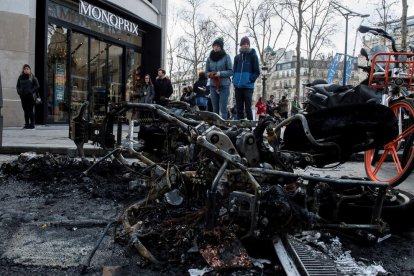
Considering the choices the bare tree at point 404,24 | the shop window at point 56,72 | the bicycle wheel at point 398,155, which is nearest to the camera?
the bicycle wheel at point 398,155

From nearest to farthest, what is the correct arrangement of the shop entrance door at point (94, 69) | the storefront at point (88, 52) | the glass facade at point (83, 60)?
the storefront at point (88, 52) → the glass facade at point (83, 60) → the shop entrance door at point (94, 69)

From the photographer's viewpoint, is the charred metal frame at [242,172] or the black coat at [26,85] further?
the black coat at [26,85]

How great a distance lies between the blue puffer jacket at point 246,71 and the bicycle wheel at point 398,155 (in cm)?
379

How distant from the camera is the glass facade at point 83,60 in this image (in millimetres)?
15727

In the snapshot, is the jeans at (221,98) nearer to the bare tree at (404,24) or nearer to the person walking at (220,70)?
the person walking at (220,70)

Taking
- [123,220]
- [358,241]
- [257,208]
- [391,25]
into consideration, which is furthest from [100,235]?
[391,25]

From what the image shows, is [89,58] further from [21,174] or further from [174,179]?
[174,179]

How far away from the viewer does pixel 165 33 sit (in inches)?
946

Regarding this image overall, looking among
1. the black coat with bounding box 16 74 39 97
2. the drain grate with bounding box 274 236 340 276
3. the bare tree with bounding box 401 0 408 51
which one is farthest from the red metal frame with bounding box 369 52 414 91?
the bare tree with bounding box 401 0 408 51

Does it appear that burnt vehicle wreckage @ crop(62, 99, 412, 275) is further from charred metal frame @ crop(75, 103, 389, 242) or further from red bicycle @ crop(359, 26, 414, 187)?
red bicycle @ crop(359, 26, 414, 187)

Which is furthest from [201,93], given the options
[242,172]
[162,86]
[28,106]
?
[242,172]

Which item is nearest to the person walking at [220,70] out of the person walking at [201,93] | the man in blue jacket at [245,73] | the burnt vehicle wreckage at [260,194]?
the man in blue jacket at [245,73]

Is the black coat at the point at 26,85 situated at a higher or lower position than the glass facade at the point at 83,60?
lower

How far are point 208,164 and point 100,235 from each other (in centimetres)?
88
